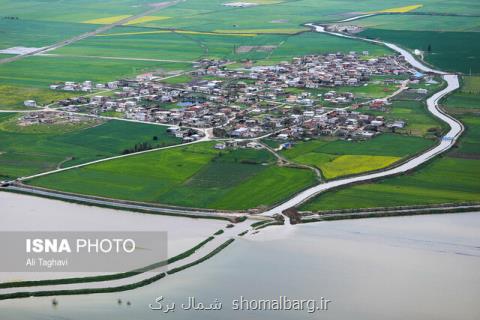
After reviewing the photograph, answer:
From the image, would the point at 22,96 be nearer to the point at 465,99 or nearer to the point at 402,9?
the point at 465,99

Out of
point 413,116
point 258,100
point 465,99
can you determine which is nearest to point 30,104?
point 258,100

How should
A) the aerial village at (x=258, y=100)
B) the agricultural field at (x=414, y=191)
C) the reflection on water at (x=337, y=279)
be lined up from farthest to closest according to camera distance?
the aerial village at (x=258, y=100) → the agricultural field at (x=414, y=191) → the reflection on water at (x=337, y=279)

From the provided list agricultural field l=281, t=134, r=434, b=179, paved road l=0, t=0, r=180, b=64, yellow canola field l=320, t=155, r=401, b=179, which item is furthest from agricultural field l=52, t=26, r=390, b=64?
yellow canola field l=320, t=155, r=401, b=179

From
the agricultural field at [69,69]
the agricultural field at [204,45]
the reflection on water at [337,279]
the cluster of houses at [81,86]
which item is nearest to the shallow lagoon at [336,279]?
the reflection on water at [337,279]

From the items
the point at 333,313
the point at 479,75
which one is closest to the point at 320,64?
the point at 479,75

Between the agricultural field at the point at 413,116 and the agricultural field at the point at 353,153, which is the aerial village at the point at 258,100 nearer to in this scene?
the agricultural field at the point at 413,116

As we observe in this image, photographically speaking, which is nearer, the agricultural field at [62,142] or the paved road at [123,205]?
the paved road at [123,205]

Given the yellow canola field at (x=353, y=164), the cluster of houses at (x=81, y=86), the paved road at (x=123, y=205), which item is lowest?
the paved road at (x=123, y=205)
